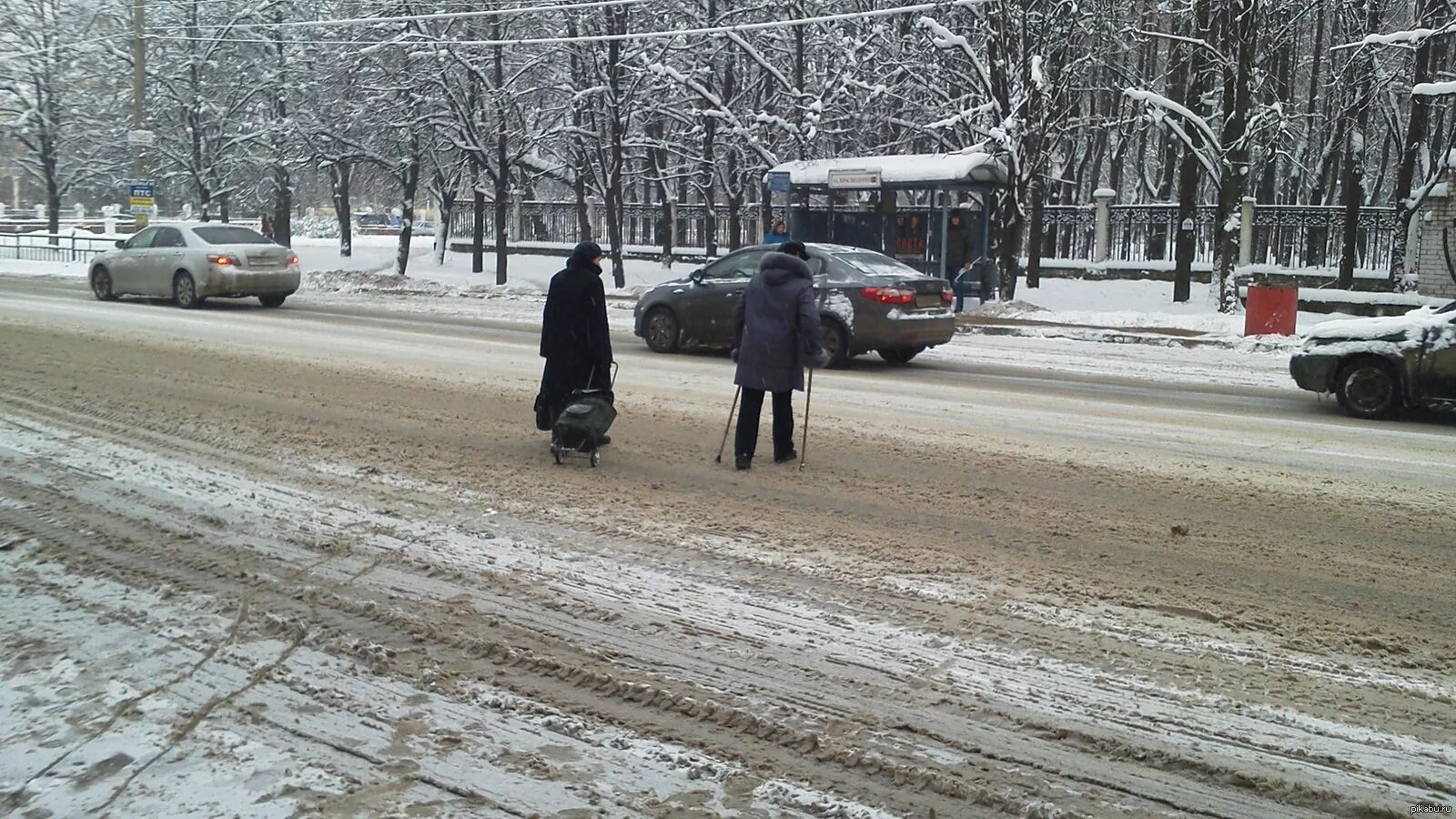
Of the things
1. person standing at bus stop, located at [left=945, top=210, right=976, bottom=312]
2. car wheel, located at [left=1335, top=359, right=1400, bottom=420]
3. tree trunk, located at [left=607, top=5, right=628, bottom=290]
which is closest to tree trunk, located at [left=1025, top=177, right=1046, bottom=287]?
person standing at bus stop, located at [left=945, top=210, right=976, bottom=312]

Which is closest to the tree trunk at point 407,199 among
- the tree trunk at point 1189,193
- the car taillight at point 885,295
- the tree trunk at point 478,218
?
the tree trunk at point 478,218

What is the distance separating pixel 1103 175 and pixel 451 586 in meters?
62.0

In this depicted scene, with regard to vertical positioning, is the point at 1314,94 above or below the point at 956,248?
above

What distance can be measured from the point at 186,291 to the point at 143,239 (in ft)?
6.25

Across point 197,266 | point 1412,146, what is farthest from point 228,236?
point 1412,146

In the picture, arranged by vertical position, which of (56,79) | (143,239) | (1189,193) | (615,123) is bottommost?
(143,239)

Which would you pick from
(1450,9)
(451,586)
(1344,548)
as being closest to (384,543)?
(451,586)

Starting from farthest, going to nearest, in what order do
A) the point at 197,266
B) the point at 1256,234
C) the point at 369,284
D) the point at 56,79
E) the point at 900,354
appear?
the point at 56,79 → the point at 369,284 → the point at 1256,234 → the point at 197,266 → the point at 900,354

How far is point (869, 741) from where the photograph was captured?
4.37m

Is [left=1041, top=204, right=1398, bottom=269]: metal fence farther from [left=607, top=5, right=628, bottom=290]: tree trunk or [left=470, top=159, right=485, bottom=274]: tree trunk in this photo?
[left=470, top=159, right=485, bottom=274]: tree trunk

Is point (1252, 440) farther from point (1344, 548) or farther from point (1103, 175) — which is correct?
point (1103, 175)

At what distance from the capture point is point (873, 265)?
15.3 meters

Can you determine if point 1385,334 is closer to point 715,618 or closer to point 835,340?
point 835,340

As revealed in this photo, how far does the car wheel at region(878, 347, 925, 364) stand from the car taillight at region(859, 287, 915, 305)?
0.86 metres
